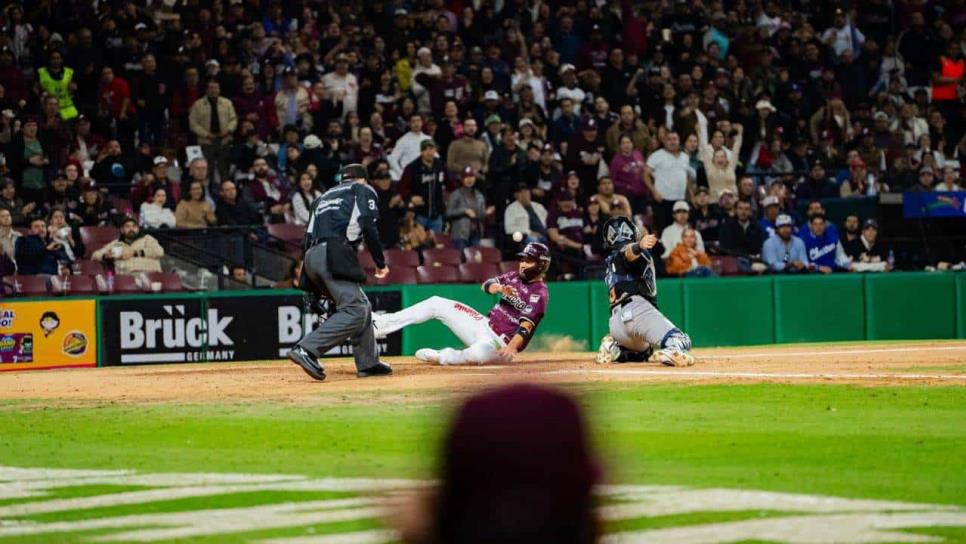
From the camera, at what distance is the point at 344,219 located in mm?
15602

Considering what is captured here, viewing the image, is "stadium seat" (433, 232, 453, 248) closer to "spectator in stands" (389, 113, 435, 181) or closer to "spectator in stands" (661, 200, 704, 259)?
"spectator in stands" (389, 113, 435, 181)

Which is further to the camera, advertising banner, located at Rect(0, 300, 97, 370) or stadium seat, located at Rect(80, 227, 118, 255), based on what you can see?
stadium seat, located at Rect(80, 227, 118, 255)

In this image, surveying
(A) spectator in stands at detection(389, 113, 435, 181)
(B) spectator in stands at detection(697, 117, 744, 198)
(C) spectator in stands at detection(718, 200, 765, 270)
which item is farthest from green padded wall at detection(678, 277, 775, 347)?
(A) spectator in stands at detection(389, 113, 435, 181)

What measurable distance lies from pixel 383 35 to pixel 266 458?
18743 millimetres

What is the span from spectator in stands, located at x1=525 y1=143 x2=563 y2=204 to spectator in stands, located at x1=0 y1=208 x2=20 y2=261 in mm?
8518

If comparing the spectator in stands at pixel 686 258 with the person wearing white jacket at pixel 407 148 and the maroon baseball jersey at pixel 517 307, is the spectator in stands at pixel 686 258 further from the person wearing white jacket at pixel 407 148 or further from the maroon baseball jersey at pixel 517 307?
the maroon baseball jersey at pixel 517 307

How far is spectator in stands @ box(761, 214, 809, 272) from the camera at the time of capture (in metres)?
25.3

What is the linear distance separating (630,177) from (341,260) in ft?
37.7

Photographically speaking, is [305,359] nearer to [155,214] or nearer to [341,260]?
[341,260]

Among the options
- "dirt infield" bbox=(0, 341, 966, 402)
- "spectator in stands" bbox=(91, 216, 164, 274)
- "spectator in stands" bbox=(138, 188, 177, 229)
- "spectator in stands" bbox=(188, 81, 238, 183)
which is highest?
"spectator in stands" bbox=(188, 81, 238, 183)

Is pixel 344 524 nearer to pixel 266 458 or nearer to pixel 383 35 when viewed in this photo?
pixel 266 458

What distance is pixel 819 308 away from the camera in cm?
2509

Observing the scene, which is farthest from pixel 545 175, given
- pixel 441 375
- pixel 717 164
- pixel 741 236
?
pixel 441 375

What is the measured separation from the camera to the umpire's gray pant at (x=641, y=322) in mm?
→ 17250
